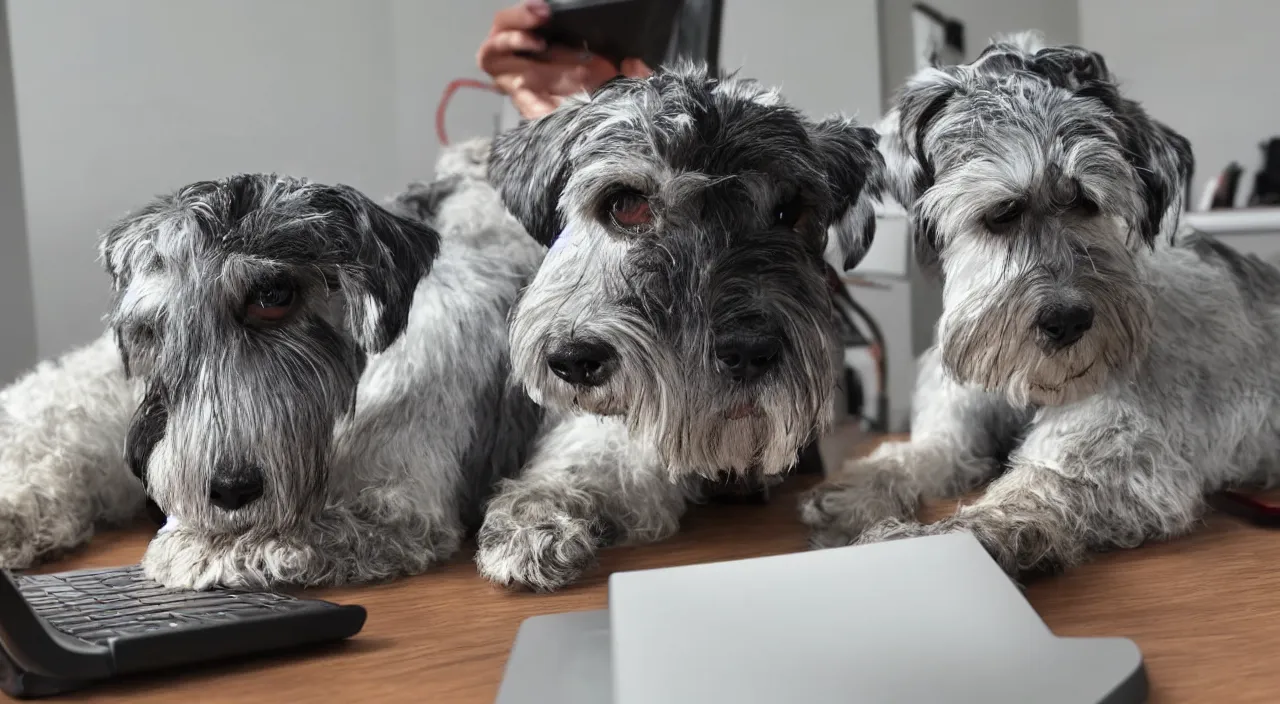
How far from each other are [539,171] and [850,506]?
568 mm

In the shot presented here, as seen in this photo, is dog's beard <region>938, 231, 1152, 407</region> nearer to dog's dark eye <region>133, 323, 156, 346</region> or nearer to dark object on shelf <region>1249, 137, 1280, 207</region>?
dog's dark eye <region>133, 323, 156, 346</region>

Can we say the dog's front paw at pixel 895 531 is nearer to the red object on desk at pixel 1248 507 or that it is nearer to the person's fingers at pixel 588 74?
the red object on desk at pixel 1248 507

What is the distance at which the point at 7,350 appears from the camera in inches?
97.4

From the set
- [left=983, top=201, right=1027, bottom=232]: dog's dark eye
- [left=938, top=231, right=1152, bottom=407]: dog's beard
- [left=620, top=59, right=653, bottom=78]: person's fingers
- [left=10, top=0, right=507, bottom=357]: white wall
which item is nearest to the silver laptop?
[left=938, top=231, right=1152, bottom=407]: dog's beard

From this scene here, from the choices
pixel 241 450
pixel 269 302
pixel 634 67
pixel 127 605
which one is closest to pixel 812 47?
pixel 634 67

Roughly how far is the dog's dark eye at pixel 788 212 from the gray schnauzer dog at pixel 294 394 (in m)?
0.41

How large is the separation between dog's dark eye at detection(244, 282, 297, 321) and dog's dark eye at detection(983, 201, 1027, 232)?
784 millimetres

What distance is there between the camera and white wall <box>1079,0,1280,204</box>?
4.06 meters

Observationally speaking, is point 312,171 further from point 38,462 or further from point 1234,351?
point 1234,351

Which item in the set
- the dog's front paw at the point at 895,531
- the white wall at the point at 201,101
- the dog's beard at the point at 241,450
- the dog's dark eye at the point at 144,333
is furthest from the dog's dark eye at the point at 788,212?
the white wall at the point at 201,101

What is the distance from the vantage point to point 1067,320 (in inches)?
46.4

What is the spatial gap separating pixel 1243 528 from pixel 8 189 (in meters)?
2.51

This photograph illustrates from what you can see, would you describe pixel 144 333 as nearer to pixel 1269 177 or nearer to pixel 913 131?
pixel 913 131

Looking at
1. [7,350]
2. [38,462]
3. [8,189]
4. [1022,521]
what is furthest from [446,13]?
[1022,521]
